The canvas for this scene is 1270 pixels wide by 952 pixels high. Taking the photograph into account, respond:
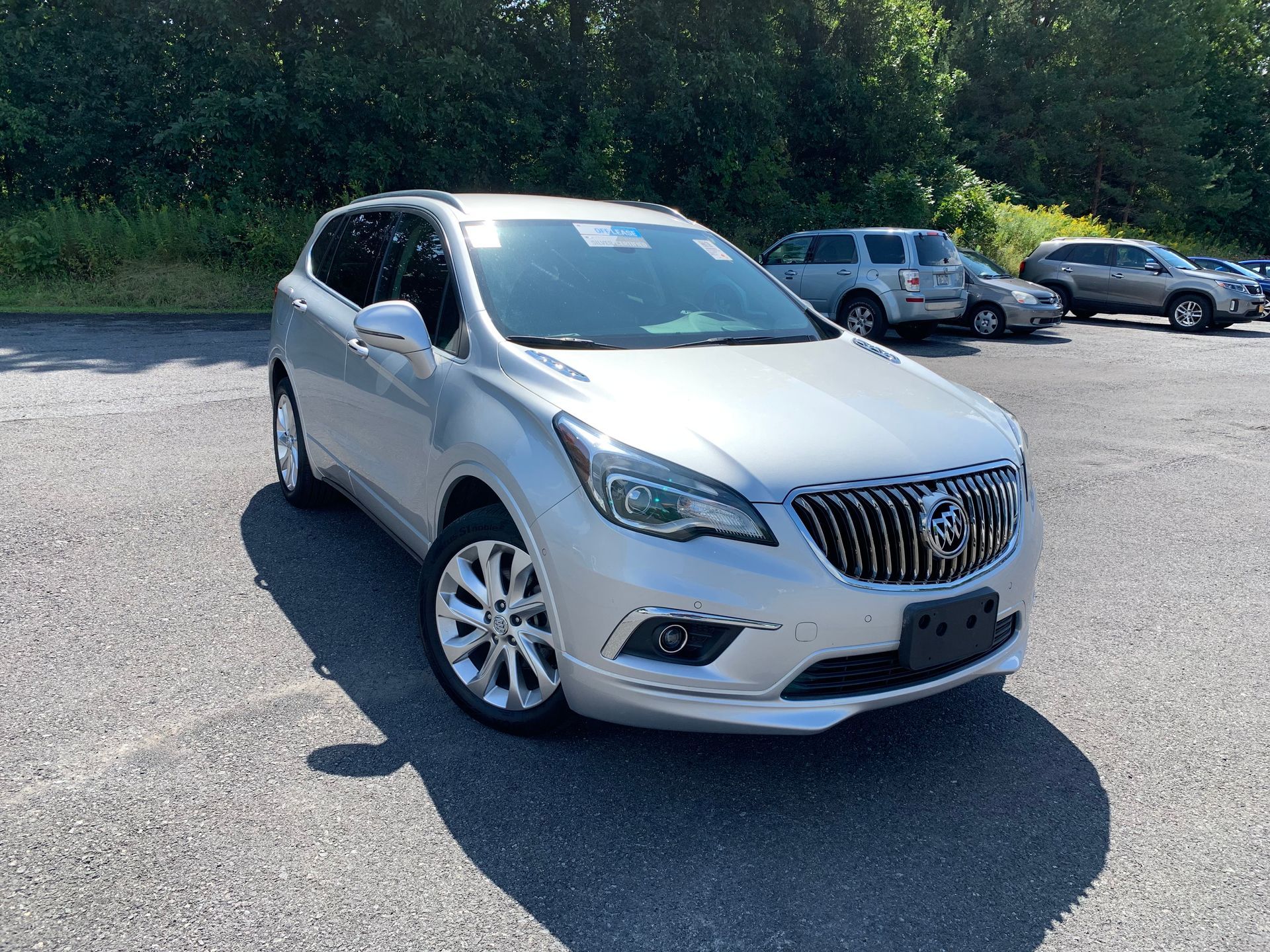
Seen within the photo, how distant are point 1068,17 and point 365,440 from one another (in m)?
47.5

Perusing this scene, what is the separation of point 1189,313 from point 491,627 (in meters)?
20.9

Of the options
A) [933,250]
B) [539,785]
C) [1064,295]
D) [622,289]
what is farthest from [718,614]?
[1064,295]

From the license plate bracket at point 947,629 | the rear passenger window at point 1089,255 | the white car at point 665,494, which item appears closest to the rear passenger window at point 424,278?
the white car at point 665,494

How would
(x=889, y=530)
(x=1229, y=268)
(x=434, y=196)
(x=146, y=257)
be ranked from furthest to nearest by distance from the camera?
1. (x=1229, y=268)
2. (x=146, y=257)
3. (x=434, y=196)
4. (x=889, y=530)

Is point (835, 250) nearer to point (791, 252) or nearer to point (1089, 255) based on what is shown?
point (791, 252)

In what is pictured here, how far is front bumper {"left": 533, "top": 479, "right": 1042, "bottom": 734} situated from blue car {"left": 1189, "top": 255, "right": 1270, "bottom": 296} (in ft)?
73.3

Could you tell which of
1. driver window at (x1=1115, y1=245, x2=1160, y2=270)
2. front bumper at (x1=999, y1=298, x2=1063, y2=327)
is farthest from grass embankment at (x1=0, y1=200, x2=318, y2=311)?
driver window at (x1=1115, y1=245, x2=1160, y2=270)

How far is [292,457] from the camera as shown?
5.72 m

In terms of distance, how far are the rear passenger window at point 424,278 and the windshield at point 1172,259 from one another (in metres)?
20.2

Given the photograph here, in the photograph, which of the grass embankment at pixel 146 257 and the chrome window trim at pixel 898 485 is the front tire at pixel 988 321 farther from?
the chrome window trim at pixel 898 485

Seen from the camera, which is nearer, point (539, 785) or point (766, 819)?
point (766, 819)

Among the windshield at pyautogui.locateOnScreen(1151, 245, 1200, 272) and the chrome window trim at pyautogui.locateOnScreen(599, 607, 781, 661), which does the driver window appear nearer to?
the windshield at pyautogui.locateOnScreen(1151, 245, 1200, 272)

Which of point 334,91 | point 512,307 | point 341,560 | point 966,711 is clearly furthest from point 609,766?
point 334,91

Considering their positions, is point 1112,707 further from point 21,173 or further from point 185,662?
point 21,173
